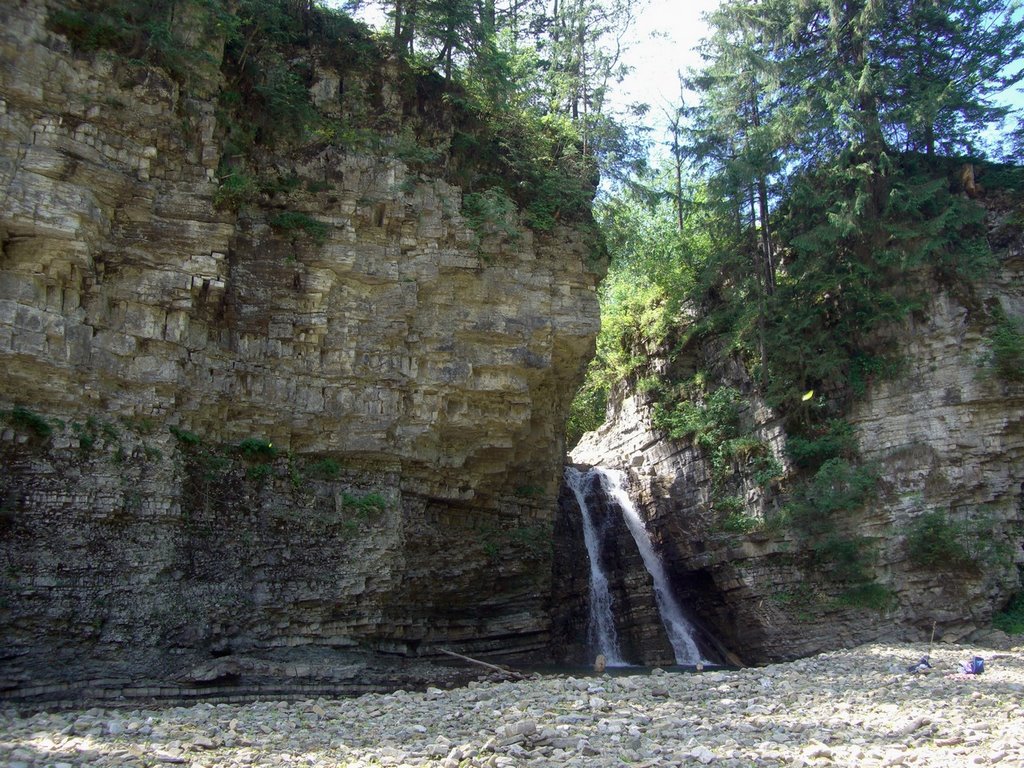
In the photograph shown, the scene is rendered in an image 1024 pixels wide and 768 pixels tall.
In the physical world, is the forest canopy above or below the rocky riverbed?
above

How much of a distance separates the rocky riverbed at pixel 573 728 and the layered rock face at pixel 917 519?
5781mm

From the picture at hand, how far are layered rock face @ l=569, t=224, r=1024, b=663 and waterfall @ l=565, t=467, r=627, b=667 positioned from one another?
2.67 feet

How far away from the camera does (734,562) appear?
72.3 ft

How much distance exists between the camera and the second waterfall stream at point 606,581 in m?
21.6

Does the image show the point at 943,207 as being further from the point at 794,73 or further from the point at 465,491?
the point at 465,491

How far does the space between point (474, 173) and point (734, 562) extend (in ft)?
40.7

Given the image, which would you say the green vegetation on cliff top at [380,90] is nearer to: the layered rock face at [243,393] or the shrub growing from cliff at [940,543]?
the layered rock face at [243,393]

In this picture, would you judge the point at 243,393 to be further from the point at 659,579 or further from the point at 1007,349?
the point at 1007,349

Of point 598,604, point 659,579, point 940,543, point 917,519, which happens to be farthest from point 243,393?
point 940,543

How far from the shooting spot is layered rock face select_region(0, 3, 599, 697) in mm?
12984

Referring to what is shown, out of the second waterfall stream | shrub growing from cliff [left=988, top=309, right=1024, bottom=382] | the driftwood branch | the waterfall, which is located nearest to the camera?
the driftwood branch

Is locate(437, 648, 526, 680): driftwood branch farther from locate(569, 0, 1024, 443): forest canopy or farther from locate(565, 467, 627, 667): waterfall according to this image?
locate(569, 0, 1024, 443): forest canopy

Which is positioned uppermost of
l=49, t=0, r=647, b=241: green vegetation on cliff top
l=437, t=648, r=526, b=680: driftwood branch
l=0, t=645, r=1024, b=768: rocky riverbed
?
l=49, t=0, r=647, b=241: green vegetation on cliff top

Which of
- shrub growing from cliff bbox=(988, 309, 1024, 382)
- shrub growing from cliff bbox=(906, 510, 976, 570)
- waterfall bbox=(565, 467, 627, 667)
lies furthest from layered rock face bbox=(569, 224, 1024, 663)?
waterfall bbox=(565, 467, 627, 667)
